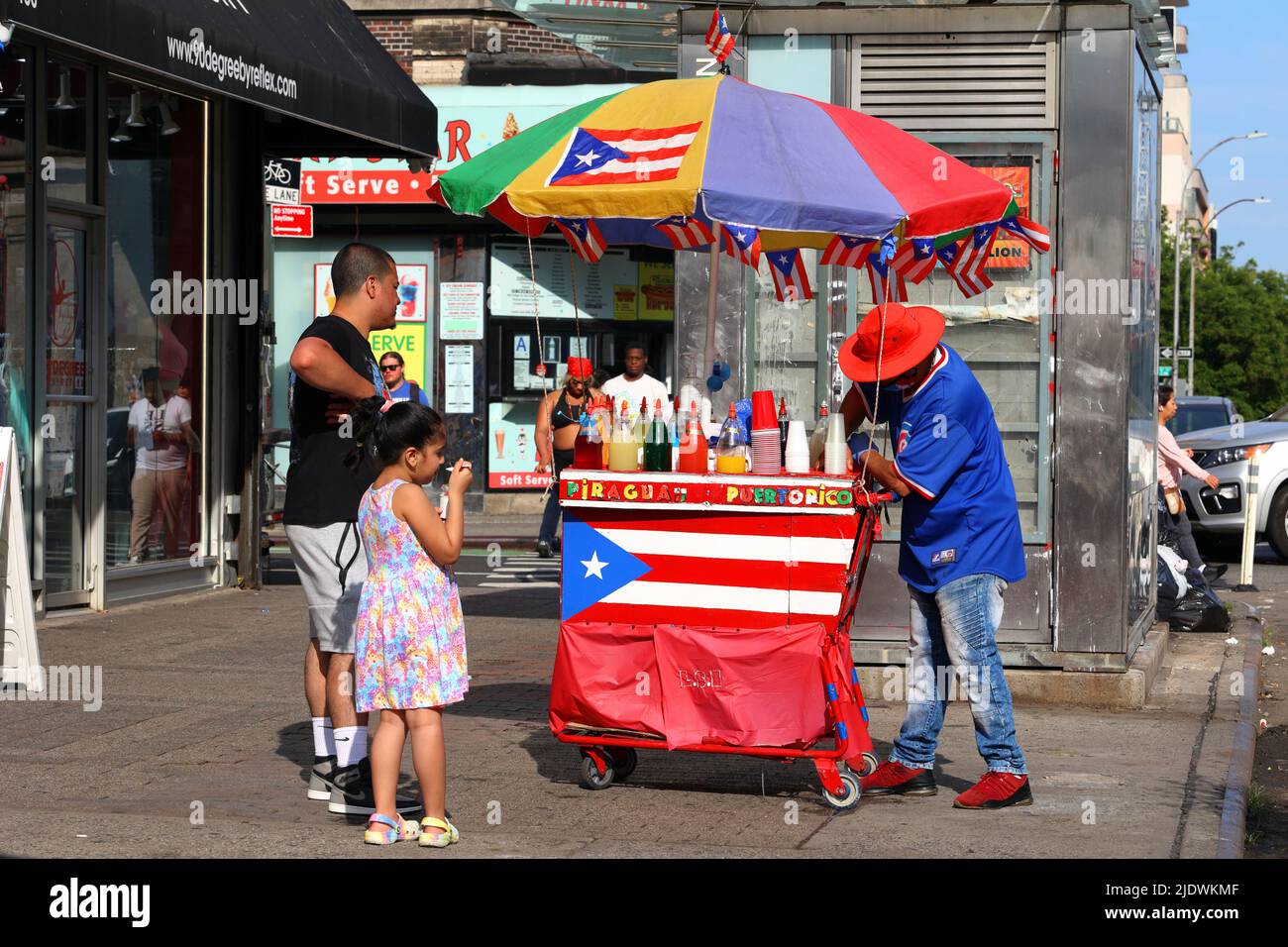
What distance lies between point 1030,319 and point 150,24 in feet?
17.5

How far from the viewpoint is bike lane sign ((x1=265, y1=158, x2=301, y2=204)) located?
15688mm

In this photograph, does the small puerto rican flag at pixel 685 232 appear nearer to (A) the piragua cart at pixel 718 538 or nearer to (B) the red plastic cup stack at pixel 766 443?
(A) the piragua cart at pixel 718 538

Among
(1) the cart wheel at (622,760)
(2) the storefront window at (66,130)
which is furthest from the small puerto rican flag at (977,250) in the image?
(2) the storefront window at (66,130)

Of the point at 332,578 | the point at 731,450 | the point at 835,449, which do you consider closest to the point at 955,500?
the point at 835,449

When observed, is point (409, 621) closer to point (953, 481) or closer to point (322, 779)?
point (322, 779)

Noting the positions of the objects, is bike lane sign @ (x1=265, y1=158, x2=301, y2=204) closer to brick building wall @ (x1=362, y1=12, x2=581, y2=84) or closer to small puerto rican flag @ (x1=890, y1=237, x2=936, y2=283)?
brick building wall @ (x1=362, y1=12, x2=581, y2=84)

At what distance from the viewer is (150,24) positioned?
396 inches

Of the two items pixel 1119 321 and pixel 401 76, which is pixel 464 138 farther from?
pixel 1119 321

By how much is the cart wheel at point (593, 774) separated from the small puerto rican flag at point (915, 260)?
108 inches

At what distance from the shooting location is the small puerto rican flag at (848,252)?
Answer: 7.65 metres

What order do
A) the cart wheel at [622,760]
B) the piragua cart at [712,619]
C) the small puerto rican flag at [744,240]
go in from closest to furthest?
the piragua cart at [712,619]
the cart wheel at [622,760]
the small puerto rican flag at [744,240]

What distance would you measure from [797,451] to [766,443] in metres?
0.13

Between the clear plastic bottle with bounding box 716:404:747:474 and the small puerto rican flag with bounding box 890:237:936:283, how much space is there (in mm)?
1434

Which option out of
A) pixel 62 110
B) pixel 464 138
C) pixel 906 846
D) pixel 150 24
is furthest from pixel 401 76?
pixel 906 846
